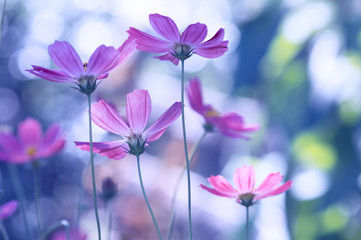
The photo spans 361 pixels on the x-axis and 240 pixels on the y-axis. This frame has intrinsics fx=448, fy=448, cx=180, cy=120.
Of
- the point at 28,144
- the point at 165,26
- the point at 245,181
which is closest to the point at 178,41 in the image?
the point at 165,26

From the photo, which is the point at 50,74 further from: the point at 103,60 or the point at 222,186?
the point at 222,186

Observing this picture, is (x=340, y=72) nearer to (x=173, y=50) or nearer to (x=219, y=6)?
(x=173, y=50)

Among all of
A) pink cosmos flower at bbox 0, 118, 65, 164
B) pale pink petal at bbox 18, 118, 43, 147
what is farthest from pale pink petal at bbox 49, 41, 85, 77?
pale pink petal at bbox 18, 118, 43, 147

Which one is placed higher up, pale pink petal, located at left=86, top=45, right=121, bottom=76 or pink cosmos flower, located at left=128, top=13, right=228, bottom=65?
pink cosmos flower, located at left=128, top=13, right=228, bottom=65

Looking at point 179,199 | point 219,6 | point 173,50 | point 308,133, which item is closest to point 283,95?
point 308,133

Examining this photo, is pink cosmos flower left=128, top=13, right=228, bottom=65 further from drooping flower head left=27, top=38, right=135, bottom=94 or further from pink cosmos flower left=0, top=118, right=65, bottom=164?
pink cosmos flower left=0, top=118, right=65, bottom=164

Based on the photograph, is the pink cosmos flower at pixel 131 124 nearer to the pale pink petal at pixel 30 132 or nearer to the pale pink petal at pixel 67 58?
the pale pink petal at pixel 67 58

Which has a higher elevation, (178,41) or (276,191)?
(178,41)
